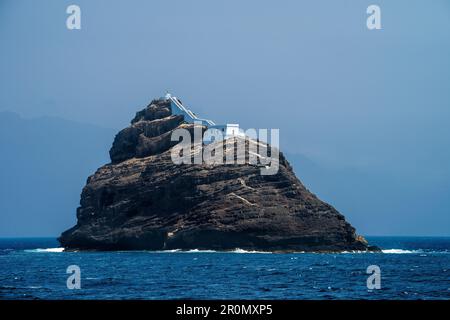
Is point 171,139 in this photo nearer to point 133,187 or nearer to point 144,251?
point 133,187

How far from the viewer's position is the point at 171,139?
14500cm

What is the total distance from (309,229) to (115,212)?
31.5 meters

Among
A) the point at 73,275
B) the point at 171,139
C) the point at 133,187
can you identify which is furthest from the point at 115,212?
the point at 73,275

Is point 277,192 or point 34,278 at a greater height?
point 277,192

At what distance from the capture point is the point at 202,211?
130750mm

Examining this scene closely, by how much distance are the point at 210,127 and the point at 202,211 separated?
800 inches

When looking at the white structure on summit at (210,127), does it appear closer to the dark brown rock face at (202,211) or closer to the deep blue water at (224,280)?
the dark brown rock face at (202,211)

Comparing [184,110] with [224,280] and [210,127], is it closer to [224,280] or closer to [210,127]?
[210,127]

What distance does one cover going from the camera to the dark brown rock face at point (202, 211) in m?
128

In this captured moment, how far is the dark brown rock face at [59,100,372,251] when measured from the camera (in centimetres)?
12788

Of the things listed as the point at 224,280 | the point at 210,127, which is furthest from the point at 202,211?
the point at 224,280

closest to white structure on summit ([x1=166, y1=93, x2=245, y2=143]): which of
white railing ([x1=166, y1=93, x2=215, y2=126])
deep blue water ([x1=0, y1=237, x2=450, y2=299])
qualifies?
white railing ([x1=166, y1=93, x2=215, y2=126])
